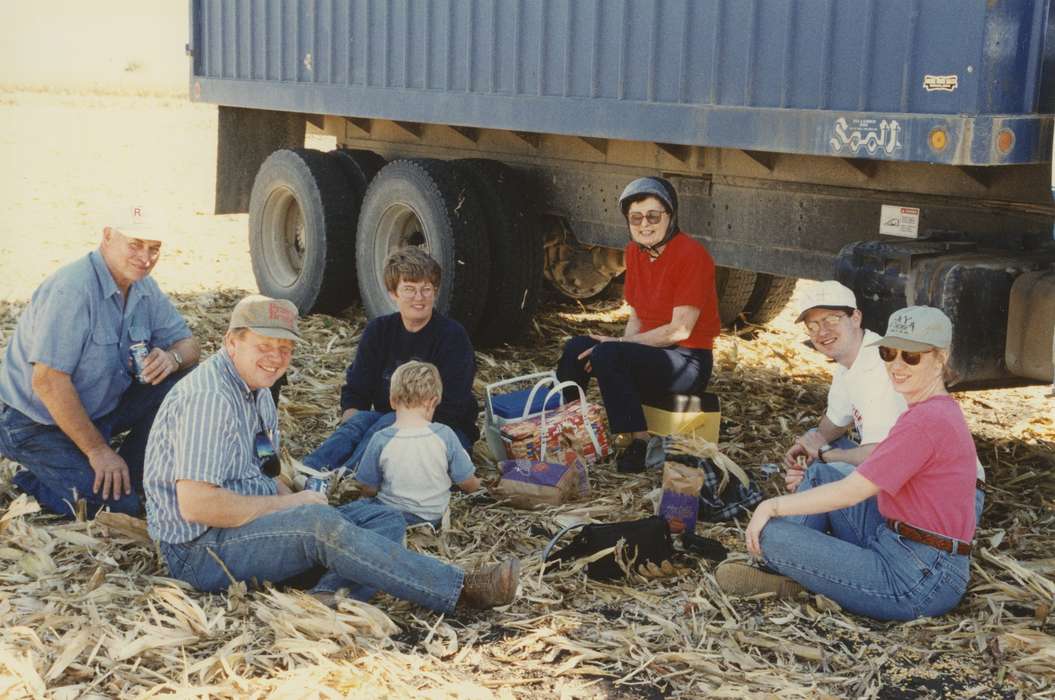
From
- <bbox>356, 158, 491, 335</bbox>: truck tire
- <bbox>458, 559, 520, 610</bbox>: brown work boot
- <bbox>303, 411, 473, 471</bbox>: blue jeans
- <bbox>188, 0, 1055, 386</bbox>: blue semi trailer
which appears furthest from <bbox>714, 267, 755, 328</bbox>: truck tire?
<bbox>458, 559, 520, 610</bbox>: brown work boot

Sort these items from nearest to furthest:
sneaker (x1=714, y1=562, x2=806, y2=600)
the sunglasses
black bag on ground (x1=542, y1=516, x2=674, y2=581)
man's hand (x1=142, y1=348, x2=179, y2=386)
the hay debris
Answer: the hay debris, the sunglasses, sneaker (x1=714, y1=562, x2=806, y2=600), black bag on ground (x1=542, y1=516, x2=674, y2=581), man's hand (x1=142, y1=348, x2=179, y2=386)

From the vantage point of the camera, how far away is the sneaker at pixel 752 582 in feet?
16.7

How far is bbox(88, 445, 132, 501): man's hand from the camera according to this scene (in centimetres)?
568

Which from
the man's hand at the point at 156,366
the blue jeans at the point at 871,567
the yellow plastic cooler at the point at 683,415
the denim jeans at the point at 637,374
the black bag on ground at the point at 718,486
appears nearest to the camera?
the blue jeans at the point at 871,567

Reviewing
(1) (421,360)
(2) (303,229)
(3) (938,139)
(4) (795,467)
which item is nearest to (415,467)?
(1) (421,360)

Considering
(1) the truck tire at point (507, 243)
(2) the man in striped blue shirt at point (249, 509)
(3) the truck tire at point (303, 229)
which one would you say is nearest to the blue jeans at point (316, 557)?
(2) the man in striped blue shirt at point (249, 509)

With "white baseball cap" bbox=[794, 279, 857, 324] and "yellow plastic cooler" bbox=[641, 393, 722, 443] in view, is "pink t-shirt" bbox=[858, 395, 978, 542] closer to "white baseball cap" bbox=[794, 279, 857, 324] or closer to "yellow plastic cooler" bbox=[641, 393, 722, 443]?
"white baseball cap" bbox=[794, 279, 857, 324]

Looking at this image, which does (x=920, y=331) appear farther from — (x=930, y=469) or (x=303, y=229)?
(x=303, y=229)

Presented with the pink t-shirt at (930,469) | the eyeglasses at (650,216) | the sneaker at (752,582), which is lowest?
the sneaker at (752,582)

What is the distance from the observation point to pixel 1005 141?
18.4 ft

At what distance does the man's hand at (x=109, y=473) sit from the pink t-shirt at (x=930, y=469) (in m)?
3.01

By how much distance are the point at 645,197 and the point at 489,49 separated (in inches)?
75.0

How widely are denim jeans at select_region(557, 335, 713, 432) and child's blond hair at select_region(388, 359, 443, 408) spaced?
1515 mm

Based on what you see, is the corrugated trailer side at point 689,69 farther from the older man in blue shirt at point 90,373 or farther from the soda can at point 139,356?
the soda can at point 139,356
